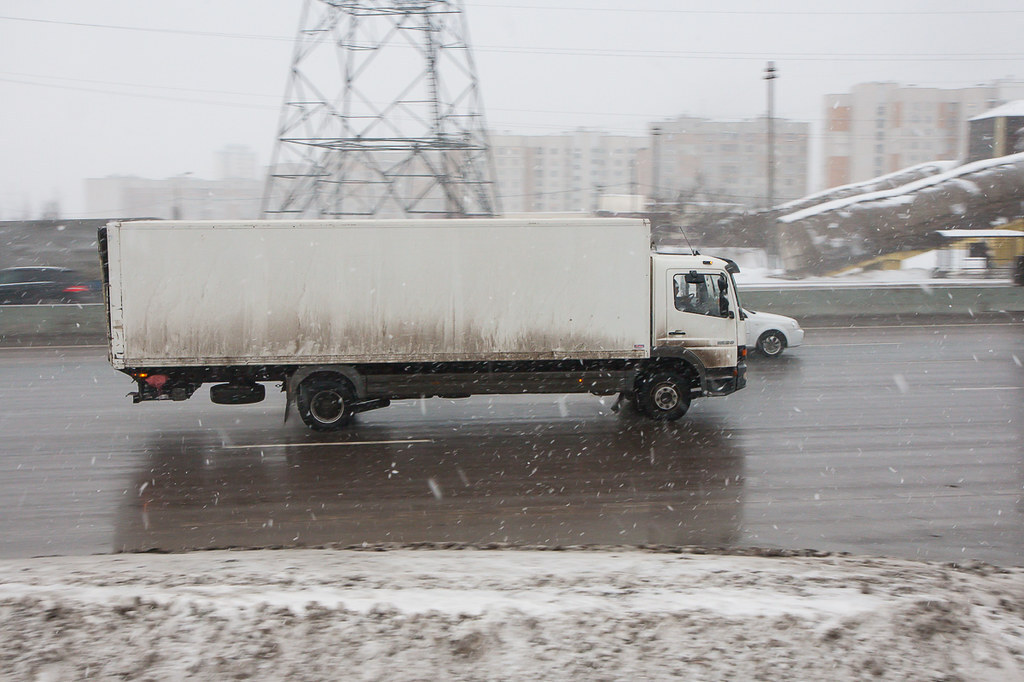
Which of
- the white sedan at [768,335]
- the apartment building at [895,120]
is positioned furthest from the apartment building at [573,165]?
the white sedan at [768,335]

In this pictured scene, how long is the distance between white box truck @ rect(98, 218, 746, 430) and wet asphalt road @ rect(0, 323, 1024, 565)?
74cm

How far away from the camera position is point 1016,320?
23438 millimetres

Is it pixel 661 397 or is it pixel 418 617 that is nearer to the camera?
pixel 418 617

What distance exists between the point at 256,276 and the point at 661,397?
5682mm

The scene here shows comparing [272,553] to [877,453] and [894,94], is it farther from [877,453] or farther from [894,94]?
[894,94]

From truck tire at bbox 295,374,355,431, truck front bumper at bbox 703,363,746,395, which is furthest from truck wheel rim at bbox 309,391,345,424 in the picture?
truck front bumper at bbox 703,363,746,395

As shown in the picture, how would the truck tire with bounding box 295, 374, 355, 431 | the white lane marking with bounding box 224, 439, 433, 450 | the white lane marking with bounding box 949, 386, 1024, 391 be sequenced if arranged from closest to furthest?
the white lane marking with bounding box 224, 439, 433, 450 → the truck tire with bounding box 295, 374, 355, 431 → the white lane marking with bounding box 949, 386, 1024, 391

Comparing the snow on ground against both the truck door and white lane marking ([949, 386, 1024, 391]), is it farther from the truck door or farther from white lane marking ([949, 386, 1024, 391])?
white lane marking ([949, 386, 1024, 391])

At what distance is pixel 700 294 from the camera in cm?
1146

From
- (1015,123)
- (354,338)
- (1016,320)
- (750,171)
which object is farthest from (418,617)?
(750,171)

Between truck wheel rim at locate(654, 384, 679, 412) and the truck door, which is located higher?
the truck door

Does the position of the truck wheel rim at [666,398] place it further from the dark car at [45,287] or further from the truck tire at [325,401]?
the dark car at [45,287]

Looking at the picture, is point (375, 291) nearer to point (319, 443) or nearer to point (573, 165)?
point (319, 443)

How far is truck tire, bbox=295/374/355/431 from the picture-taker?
11047 millimetres
